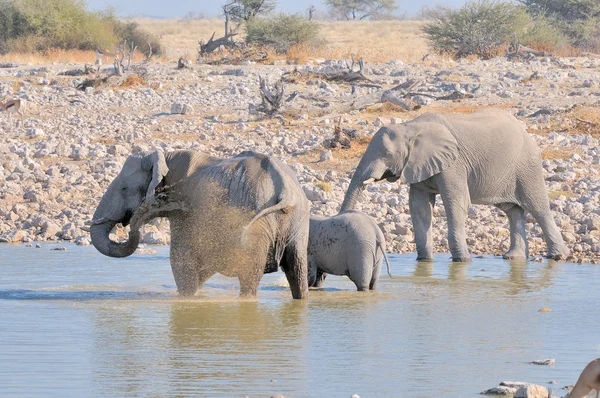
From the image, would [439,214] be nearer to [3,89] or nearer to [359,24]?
[3,89]

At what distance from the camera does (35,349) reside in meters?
7.00

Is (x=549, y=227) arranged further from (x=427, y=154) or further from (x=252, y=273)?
(x=252, y=273)

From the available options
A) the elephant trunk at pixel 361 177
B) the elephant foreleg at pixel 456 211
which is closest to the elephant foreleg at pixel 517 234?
the elephant foreleg at pixel 456 211

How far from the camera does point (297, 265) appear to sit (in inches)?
353

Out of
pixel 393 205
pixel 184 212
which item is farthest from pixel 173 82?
pixel 184 212

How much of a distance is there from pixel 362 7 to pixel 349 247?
73.4m

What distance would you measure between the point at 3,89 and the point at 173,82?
320 cm

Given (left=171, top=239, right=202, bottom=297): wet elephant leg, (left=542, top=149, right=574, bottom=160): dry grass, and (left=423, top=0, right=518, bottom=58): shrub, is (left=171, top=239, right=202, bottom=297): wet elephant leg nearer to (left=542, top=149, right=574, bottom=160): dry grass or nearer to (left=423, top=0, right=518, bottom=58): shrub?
(left=542, top=149, right=574, bottom=160): dry grass

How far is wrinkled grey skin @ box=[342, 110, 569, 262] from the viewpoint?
12086 millimetres

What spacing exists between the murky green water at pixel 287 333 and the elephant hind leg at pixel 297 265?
4.8 inches

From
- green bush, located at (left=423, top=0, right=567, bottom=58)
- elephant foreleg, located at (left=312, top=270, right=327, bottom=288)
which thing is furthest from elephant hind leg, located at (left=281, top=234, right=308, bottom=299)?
green bush, located at (left=423, top=0, right=567, bottom=58)

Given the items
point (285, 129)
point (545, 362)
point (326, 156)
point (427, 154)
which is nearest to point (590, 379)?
point (545, 362)

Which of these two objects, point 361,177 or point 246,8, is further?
point 246,8

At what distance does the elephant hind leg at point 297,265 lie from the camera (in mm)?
8852
